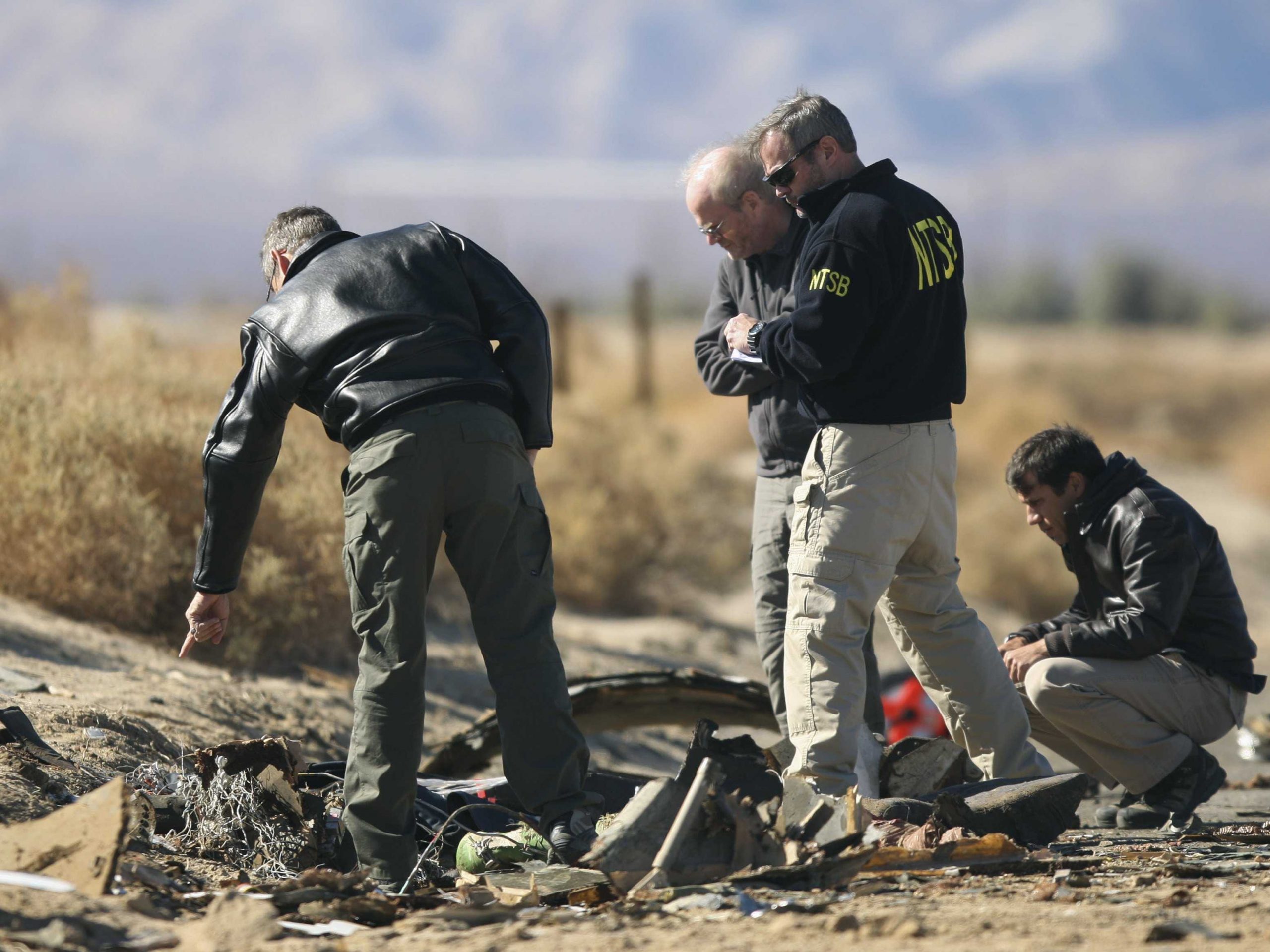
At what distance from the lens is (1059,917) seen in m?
3.42

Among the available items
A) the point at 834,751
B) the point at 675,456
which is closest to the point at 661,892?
the point at 834,751

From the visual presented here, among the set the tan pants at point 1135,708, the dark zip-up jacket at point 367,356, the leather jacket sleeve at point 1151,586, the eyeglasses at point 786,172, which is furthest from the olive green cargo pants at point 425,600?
the leather jacket sleeve at point 1151,586

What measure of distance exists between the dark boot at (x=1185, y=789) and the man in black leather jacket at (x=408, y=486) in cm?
221

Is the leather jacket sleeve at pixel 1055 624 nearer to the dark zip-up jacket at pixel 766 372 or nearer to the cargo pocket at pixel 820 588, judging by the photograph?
the dark zip-up jacket at pixel 766 372

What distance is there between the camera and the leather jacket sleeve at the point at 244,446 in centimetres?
413

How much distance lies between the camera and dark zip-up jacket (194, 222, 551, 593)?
162 inches

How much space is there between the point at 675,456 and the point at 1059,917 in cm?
1122

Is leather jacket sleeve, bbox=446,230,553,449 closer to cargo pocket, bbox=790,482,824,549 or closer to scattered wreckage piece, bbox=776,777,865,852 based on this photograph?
cargo pocket, bbox=790,482,824,549

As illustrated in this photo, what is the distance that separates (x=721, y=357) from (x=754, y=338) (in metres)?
0.69

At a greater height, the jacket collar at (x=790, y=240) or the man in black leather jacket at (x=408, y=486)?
the jacket collar at (x=790, y=240)

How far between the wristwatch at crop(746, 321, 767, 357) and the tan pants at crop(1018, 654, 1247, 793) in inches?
61.4

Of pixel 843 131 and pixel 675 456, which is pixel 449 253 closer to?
pixel 843 131

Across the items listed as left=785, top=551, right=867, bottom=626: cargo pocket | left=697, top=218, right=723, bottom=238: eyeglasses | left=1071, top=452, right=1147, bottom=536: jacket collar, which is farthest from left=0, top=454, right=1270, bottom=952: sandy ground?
left=697, top=218, right=723, bottom=238: eyeglasses

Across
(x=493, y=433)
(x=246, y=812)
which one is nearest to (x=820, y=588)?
(x=493, y=433)
